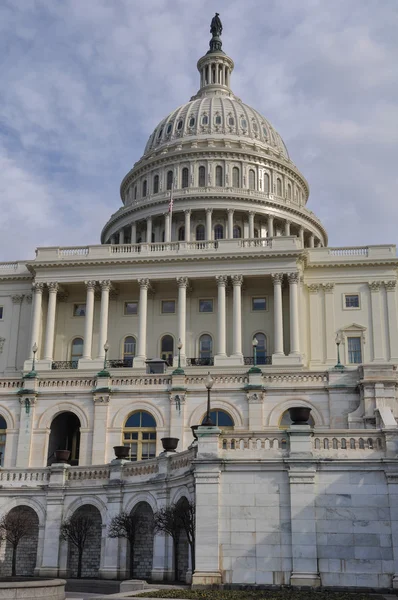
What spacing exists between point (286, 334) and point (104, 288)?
19296mm

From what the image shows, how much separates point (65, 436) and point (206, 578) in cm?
2616

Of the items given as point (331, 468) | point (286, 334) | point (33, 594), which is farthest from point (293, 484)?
point (286, 334)

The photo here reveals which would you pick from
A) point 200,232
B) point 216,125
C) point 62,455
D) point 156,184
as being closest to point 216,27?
point 216,125

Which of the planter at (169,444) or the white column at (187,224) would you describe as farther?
the white column at (187,224)

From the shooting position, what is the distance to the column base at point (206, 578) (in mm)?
31703

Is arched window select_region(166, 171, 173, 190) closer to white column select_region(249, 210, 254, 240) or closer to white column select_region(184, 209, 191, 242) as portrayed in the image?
white column select_region(184, 209, 191, 242)

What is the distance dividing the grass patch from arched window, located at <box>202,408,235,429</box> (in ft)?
70.7

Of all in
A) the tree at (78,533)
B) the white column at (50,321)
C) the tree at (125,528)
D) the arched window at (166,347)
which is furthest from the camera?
the arched window at (166,347)

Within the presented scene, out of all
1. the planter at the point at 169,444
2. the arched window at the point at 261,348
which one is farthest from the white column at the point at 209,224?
the planter at the point at 169,444

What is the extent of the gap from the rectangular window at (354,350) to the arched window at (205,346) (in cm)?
1404

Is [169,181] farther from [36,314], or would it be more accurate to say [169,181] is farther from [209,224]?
[36,314]

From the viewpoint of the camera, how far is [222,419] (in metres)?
52.2

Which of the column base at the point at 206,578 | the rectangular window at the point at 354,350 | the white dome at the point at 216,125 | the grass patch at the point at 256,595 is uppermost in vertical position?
the white dome at the point at 216,125

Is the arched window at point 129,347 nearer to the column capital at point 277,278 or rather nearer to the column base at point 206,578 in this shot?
the column capital at point 277,278
